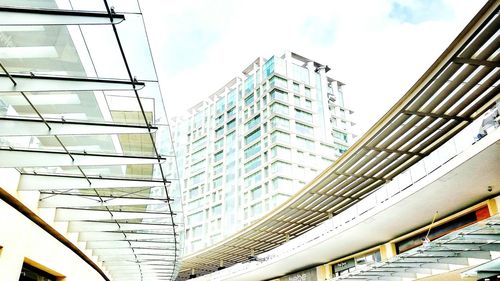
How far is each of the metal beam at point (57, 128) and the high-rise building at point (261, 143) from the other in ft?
148

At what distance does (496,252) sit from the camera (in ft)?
45.9

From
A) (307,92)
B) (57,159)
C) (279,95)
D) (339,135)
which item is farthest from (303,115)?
(57,159)

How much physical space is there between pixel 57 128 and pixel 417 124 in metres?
15.3

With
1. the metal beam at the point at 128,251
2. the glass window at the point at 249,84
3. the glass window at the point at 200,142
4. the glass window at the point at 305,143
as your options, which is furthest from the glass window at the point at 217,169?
the metal beam at the point at 128,251

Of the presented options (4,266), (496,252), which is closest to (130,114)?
(4,266)

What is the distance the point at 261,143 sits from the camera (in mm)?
58375

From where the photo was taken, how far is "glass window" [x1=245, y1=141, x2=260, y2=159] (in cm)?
5897

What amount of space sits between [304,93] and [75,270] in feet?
166

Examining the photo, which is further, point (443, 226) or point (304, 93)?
point (304, 93)

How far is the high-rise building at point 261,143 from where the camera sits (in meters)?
55.4

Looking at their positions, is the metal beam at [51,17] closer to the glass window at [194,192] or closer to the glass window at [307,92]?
the glass window at [307,92]

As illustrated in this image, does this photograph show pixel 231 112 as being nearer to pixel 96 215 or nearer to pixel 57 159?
pixel 96 215

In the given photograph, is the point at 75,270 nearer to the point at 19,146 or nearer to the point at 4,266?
the point at 4,266

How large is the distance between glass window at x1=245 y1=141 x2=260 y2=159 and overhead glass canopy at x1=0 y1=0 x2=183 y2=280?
154 ft
